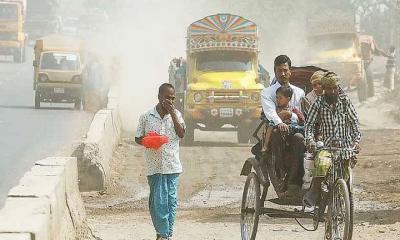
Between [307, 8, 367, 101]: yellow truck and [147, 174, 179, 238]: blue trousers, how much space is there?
2734cm

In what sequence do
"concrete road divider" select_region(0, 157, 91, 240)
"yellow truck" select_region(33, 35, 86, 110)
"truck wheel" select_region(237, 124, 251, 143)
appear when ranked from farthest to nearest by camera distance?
1. "yellow truck" select_region(33, 35, 86, 110)
2. "truck wheel" select_region(237, 124, 251, 143)
3. "concrete road divider" select_region(0, 157, 91, 240)

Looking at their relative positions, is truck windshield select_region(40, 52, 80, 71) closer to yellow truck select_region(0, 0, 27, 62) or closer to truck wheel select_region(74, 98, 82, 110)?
truck wheel select_region(74, 98, 82, 110)

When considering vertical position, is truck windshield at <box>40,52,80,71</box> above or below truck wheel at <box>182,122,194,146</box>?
above

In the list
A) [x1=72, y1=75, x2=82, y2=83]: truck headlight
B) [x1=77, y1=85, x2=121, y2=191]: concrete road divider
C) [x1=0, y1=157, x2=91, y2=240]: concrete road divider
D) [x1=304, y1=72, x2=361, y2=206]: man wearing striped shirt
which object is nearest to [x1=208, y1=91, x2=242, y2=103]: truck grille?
[x1=77, y1=85, x2=121, y2=191]: concrete road divider

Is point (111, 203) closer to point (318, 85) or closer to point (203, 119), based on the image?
point (318, 85)

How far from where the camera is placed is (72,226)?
10500mm

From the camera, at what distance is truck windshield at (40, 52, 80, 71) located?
3603 centimetres

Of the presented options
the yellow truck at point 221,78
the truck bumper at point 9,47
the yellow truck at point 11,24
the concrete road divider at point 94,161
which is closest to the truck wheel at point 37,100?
the yellow truck at point 221,78

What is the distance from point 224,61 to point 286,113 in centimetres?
1551

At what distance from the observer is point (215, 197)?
16.6 metres

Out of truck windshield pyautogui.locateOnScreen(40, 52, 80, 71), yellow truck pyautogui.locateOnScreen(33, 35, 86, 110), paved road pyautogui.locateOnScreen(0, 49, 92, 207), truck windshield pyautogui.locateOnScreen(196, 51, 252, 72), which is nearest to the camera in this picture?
paved road pyautogui.locateOnScreen(0, 49, 92, 207)

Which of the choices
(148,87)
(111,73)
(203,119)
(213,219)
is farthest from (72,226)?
(148,87)

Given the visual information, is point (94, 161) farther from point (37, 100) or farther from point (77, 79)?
point (37, 100)

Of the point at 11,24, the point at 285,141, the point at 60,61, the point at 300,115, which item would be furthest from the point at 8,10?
the point at 285,141
